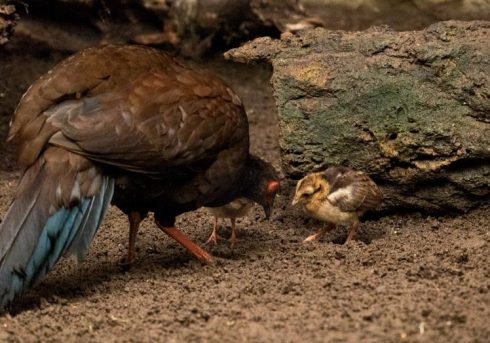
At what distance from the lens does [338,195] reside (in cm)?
549

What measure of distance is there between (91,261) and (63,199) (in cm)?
103

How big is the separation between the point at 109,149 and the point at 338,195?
62.6 inches

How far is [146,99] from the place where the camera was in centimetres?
476

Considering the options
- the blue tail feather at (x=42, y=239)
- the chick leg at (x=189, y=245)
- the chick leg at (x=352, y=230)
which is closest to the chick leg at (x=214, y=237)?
the chick leg at (x=189, y=245)

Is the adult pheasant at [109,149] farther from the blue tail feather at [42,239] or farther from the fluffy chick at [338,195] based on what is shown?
the fluffy chick at [338,195]

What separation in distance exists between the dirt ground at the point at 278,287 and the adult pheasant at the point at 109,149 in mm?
347

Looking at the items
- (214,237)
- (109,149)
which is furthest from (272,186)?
(109,149)

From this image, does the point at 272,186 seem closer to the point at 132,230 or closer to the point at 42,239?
the point at 132,230

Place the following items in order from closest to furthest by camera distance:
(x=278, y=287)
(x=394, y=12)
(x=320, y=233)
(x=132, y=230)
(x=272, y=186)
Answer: (x=278, y=287) → (x=132, y=230) → (x=272, y=186) → (x=320, y=233) → (x=394, y=12)

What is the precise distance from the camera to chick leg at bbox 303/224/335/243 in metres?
5.62

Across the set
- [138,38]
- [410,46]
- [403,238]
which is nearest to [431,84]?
[410,46]

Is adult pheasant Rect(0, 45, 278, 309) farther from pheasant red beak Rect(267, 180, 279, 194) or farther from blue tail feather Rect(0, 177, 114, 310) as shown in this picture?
pheasant red beak Rect(267, 180, 279, 194)

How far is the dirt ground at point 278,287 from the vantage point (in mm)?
3893

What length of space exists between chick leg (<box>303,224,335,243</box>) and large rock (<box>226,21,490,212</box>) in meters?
0.38
